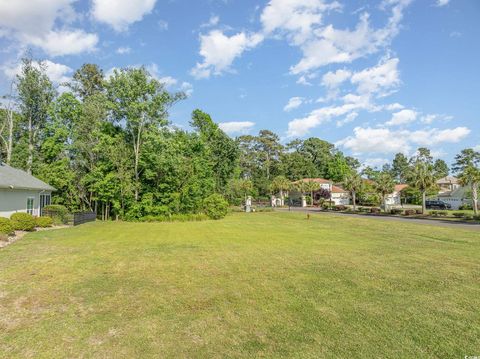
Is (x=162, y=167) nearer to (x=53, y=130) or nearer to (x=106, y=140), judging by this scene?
(x=106, y=140)

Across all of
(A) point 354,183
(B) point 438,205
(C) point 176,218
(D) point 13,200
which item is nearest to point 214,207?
Result: (C) point 176,218

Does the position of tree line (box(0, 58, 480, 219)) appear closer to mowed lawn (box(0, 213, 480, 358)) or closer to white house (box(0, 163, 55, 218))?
white house (box(0, 163, 55, 218))

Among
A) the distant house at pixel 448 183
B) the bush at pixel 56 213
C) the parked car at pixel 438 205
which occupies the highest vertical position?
the distant house at pixel 448 183

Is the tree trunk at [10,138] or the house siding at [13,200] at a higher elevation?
the tree trunk at [10,138]

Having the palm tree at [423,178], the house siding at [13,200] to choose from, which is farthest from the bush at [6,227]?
the palm tree at [423,178]

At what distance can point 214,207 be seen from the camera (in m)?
31.8

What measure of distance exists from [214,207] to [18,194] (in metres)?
16.7

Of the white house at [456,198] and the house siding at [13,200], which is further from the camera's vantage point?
the white house at [456,198]

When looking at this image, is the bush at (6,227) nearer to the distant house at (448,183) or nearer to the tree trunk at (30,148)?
the tree trunk at (30,148)

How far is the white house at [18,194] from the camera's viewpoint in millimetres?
18908

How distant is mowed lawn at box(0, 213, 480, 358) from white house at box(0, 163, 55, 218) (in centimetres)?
925

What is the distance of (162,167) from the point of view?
30031 mm

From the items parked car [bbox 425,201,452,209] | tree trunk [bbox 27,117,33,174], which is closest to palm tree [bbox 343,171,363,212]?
parked car [bbox 425,201,452,209]

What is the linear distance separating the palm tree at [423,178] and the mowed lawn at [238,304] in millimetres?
27340
